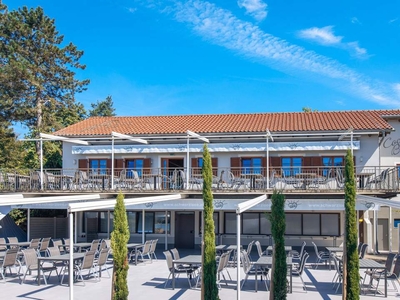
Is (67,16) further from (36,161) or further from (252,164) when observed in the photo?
(252,164)

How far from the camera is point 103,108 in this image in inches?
2534

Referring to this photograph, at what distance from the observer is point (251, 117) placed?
27.4 m

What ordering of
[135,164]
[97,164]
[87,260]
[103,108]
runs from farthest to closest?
[103,108], [97,164], [135,164], [87,260]

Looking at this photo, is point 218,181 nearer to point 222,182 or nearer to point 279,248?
point 222,182

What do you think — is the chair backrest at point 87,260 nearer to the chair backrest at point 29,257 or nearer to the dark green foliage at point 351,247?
the chair backrest at point 29,257

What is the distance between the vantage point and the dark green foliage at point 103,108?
63.4m

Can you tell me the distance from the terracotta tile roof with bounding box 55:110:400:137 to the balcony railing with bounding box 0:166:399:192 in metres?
2.34

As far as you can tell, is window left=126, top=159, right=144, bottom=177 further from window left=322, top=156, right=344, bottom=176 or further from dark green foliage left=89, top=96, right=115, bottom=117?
dark green foliage left=89, top=96, right=115, bottom=117

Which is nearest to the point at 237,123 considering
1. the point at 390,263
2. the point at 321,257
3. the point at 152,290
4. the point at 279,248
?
the point at 321,257

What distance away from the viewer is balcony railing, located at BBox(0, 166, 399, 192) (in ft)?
62.9

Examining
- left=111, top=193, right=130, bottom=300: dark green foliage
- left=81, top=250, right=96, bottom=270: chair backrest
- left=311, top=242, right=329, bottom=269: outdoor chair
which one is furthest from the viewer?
left=311, top=242, right=329, bottom=269: outdoor chair

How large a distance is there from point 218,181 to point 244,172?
3171 millimetres

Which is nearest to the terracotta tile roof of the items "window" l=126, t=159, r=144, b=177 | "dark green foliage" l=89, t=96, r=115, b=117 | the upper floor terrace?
"window" l=126, t=159, r=144, b=177

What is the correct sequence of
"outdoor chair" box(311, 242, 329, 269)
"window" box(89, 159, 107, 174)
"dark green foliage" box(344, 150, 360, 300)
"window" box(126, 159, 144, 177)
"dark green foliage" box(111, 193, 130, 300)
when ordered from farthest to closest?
"window" box(89, 159, 107, 174)
"window" box(126, 159, 144, 177)
"outdoor chair" box(311, 242, 329, 269)
"dark green foliage" box(111, 193, 130, 300)
"dark green foliage" box(344, 150, 360, 300)
